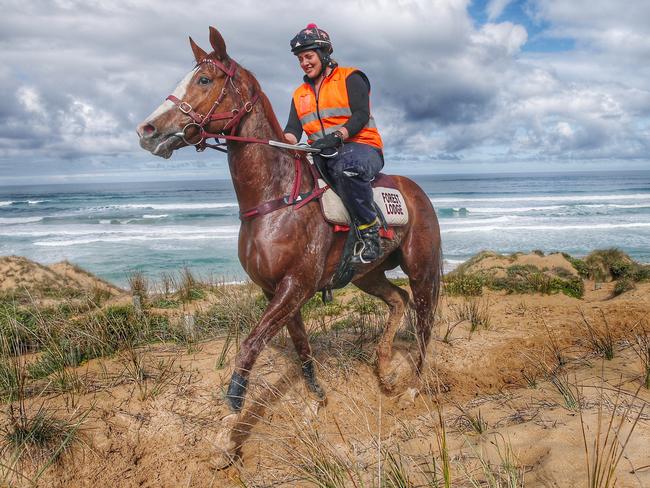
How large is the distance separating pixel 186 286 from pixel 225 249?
12.5m

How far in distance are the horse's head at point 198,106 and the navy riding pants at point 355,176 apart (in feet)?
2.85

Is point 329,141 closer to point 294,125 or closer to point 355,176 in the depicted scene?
point 355,176

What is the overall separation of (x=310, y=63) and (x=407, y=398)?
3418 mm

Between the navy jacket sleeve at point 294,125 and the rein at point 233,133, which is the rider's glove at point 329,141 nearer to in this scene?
the rein at point 233,133

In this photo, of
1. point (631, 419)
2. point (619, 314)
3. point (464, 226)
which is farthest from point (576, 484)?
point (464, 226)

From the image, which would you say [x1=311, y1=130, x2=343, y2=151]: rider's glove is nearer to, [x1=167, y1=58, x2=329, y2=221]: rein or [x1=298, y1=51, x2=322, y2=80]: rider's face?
[x1=167, y1=58, x2=329, y2=221]: rein

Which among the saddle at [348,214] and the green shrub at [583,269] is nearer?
the saddle at [348,214]

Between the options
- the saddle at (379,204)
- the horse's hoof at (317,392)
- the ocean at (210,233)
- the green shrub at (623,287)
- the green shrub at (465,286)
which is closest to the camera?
the saddle at (379,204)

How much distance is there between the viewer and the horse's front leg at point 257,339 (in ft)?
12.3

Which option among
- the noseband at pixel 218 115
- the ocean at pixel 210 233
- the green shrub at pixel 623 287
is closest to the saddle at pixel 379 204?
the noseband at pixel 218 115

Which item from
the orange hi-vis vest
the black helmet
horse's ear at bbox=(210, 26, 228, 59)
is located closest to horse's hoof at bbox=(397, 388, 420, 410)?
the orange hi-vis vest

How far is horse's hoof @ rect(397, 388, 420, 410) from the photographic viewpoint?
16.7ft

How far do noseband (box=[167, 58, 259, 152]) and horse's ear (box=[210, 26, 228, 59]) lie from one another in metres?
0.06

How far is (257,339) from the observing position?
3.76 m
